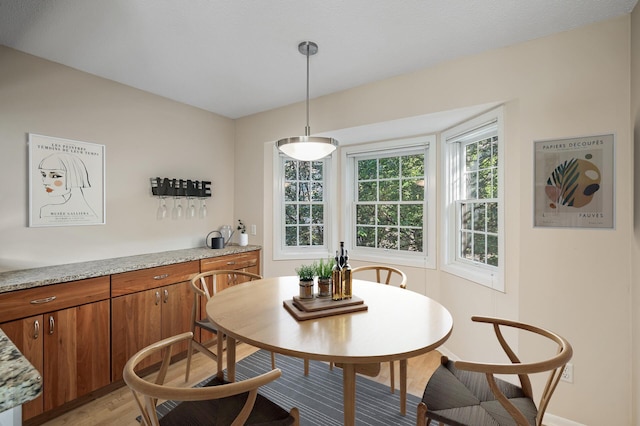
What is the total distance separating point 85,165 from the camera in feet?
8.68

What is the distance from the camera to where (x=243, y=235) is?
3682 millimetres

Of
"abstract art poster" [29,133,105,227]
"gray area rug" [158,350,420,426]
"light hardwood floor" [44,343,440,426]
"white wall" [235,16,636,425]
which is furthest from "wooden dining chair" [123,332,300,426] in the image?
"abstract art poster" [29,133,105,227]

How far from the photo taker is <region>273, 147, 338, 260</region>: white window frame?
3.71 metres

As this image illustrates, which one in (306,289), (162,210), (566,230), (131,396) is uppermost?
(162,210)

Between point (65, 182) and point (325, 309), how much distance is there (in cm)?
237

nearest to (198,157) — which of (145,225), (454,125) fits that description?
(145,225)

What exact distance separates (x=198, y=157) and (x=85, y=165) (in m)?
1.11

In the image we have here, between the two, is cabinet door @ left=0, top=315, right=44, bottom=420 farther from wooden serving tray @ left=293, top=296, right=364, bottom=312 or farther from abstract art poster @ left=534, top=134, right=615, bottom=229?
abstract art poster @ left=534, top=134, right=615, bottom=229

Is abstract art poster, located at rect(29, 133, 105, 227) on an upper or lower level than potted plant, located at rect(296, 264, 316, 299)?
upper

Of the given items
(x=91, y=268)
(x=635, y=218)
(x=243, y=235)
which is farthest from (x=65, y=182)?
(x=635, y=218)

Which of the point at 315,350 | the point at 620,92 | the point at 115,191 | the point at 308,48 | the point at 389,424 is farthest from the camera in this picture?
the point at 115,191

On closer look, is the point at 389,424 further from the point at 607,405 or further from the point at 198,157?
the point at 198,157

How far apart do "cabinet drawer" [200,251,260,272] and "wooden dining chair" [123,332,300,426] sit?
1.67m

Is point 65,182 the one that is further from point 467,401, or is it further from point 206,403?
point 467,401
